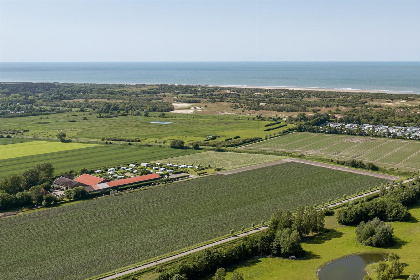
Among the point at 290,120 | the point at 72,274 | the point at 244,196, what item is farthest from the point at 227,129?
the point at 72,274

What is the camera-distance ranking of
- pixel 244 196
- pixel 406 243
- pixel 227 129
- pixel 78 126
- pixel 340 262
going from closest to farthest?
pixel 340 262 → pixel 406 243 → pixel 244 196 → pixel 227 129 → pixel 78 126

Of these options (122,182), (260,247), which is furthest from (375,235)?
(122,182)

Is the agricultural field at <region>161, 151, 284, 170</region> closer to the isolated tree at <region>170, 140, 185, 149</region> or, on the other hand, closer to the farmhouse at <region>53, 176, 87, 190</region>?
the isolated tree at <region>170, 140, 185, 149</region>

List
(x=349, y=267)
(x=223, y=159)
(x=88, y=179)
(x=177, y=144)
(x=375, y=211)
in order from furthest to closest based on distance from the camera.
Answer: (x=177, y=144) → (x=223, y=159) → (x=88, y=179) → (x=375, y=211) → (x=349, y=267)

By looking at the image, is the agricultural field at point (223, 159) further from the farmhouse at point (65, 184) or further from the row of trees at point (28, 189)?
the row of trees at point (28, 189)

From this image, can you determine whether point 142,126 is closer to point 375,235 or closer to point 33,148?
point 33,148

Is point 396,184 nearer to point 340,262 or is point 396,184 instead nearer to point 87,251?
point 340,262

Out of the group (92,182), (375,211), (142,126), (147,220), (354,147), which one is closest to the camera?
(375,211)
